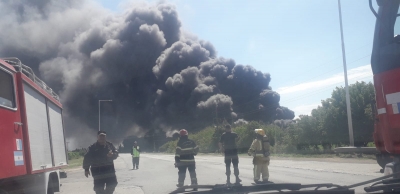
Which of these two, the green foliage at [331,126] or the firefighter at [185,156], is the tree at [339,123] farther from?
the firefighter at [185,156]

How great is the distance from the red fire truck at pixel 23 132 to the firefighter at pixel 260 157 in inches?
188

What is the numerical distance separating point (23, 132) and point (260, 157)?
622 centimetres

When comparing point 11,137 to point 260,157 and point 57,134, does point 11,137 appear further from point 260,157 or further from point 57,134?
point 260,157

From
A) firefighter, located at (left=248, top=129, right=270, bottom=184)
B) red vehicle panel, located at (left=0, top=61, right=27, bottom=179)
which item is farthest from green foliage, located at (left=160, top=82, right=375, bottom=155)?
red vehicle panel, located at (left=0, top=61, right=27, bottom=179)

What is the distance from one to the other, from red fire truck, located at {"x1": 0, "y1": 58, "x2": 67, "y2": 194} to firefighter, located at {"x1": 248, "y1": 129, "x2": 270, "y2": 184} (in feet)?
15.7

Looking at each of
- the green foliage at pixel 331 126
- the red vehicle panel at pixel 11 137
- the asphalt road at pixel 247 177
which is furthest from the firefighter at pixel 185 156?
the green foliage at pixel 331 126

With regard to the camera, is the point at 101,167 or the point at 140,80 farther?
the point at 140,80

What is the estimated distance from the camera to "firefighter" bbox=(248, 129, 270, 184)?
10328 mm

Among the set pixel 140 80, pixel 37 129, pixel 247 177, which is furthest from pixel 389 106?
pixel 140 80

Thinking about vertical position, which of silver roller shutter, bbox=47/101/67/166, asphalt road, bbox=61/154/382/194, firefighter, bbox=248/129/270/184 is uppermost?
silver roller shutter, bbox=47/101/67/166

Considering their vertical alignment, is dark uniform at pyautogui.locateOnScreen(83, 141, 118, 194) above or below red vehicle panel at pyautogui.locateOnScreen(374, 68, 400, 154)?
below

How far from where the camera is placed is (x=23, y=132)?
545 centimetres

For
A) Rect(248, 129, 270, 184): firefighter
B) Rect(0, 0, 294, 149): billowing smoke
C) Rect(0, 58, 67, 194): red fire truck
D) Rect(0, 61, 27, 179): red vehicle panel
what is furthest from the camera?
Rect(0, 0, 294, 149): billowing smoke

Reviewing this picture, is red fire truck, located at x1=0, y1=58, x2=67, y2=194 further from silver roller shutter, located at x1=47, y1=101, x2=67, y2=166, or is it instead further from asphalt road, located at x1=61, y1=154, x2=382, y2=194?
asphalt road, located at x1=61, y1=154, x2=382, y2=194
